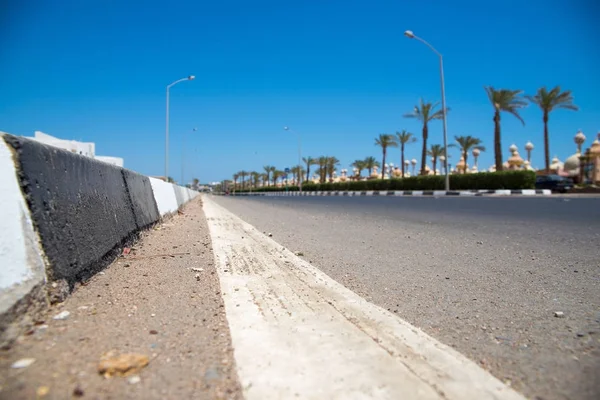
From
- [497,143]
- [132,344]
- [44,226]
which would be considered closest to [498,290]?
[132,344]

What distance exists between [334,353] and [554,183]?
35906 mm

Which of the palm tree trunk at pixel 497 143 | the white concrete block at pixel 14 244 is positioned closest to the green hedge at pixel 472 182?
the palm tree trunk at pixel 497 143

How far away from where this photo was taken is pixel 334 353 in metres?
1.99

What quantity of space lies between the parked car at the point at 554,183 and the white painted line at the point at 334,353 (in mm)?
34543

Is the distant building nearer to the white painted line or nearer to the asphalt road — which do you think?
the asphalt road

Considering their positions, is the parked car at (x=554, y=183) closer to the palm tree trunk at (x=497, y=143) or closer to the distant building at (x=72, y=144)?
the palm tree trunk at (x=497, y=143)

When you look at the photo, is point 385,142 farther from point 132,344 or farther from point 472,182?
point 132,344

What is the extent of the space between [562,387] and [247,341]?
1500 millimetres

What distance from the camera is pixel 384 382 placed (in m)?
1.72

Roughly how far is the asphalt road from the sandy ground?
128 cm

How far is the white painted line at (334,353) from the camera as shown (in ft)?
5.47

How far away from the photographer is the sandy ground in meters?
1.63

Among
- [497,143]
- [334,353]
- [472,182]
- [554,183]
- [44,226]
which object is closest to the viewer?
[334,353]

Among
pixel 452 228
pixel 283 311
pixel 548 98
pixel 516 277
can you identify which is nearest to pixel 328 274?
pixel 283 311
